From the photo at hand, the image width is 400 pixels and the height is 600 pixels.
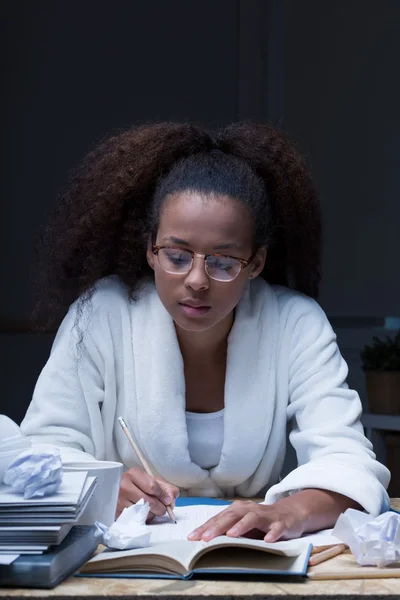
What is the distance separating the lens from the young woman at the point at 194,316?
1771mm

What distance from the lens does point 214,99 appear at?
4246 millimetres

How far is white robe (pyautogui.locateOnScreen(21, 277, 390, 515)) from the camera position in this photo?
181cm

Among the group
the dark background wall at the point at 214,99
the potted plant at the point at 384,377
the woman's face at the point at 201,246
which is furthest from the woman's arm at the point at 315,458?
the dark background wall at the point at 214,99

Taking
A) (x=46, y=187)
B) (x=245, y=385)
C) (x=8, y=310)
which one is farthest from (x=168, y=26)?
(x=245, y=385)

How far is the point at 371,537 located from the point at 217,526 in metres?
0.20

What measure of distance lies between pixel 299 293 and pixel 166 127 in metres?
0.43

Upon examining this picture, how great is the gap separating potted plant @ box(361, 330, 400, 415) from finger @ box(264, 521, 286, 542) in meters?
2.14

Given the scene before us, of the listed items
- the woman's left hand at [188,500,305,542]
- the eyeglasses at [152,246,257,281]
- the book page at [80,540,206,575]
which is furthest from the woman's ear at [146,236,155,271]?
the book page at [80,540,206,575]

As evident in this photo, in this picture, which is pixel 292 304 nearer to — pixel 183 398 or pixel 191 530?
pixel 183 398

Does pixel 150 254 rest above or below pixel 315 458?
above

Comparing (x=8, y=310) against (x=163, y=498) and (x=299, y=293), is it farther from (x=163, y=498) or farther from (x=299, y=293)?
(x=163, y=498)

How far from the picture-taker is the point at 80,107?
4.10 m

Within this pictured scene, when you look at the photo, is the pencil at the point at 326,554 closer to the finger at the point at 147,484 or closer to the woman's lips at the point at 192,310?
the finger at the point at 147,484

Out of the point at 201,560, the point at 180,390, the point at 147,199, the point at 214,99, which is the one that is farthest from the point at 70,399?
the point at 214,99
